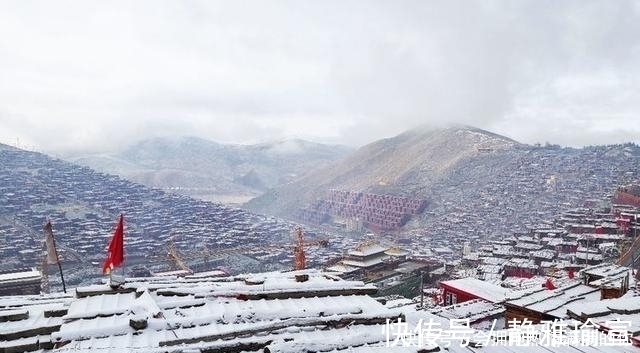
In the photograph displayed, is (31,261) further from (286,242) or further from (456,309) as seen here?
(456,309)

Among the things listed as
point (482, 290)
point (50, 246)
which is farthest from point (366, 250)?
point (50, 246)

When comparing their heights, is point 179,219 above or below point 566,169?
below

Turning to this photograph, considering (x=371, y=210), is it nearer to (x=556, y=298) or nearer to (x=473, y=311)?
(x=473, y=311)

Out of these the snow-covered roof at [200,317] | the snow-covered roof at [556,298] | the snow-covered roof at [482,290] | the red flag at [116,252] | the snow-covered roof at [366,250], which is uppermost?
the red flag at [116,252]

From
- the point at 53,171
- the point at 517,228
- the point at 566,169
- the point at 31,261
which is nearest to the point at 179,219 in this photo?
the point at 31,261

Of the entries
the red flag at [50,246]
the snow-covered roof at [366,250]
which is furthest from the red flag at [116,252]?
the snow-covered roof at [366,250]

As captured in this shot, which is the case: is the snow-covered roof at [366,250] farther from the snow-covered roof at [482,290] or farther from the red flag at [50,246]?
the red flag at [50,246]

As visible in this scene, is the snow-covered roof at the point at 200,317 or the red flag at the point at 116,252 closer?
the snow-covered roof at the point at 200,317

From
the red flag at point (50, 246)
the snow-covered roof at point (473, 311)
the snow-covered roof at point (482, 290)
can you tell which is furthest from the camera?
the snow-covered roof at point (482, 290)

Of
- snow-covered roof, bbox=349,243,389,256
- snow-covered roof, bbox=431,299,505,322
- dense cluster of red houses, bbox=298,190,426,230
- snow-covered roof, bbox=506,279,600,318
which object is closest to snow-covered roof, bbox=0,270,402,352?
snow-covered roof, bbox=506,279,600,318

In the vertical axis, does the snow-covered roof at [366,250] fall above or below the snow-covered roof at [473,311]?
below

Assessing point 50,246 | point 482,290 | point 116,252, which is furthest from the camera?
point 482,290
